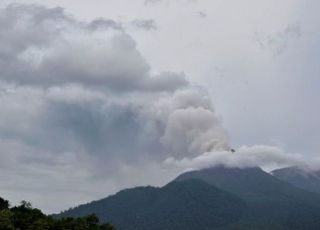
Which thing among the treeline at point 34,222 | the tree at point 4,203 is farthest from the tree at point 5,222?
the tree at point 4,203

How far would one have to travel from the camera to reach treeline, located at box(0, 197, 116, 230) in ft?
→ 389

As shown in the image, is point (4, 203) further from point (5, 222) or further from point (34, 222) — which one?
point (5, 222)

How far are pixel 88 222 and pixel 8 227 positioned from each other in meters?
25.9

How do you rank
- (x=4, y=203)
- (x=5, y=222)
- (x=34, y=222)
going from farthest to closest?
(x=4, y=203) < (x=34, y=222) < (x=5, y=222)

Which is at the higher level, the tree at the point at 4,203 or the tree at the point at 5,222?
the tree at the point at 4,203

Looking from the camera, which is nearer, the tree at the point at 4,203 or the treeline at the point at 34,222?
the treeline at the point at 34,222

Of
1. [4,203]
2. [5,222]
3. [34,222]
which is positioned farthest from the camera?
[4,203]

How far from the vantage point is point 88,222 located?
137 meters

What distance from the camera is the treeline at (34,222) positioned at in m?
118

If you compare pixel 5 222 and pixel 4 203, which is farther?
pixel 4 203

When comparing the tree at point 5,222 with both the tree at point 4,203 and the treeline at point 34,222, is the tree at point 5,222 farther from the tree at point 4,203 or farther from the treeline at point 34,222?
the tree at point 4,203

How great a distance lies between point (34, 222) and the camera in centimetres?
12600

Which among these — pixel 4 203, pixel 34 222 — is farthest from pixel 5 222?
pixel 4 203

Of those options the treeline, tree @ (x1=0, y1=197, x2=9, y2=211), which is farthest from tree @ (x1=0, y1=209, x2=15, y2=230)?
tree @ (x1=0, y1=197, x2=9, y2=211)
